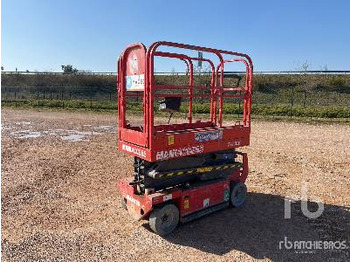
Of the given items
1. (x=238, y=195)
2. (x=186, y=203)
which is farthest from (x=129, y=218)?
(x=238, y=195)

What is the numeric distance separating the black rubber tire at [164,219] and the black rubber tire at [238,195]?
1492 mm

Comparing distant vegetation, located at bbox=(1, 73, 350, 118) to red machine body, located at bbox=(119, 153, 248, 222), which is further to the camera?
distant vegetation, located at bbox=(1, 73, 350, 118)

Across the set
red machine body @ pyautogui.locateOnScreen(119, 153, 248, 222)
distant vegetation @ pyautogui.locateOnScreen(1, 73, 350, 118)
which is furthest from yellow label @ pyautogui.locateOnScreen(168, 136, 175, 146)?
distant vegetation @ pyautogui.locateOnScreen(1, 73, 350, 118)

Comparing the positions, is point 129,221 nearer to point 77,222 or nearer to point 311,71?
point 77,222

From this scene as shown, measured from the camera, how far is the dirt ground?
15.9ft

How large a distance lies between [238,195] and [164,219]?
190cm

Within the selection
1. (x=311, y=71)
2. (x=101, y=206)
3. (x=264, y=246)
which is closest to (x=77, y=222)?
(x=101, y=206)

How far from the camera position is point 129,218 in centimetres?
601

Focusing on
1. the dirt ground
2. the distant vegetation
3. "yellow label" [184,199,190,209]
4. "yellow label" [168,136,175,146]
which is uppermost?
the distant vegetation

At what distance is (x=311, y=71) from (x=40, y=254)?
42.5 m

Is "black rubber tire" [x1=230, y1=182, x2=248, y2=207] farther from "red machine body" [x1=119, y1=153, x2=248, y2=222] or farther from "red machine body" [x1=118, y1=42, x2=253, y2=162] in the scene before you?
"red machine body" [x1=118, y1=42, x2=253, y2=162]

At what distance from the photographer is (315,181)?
827cm

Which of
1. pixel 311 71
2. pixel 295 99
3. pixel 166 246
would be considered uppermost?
pixel 311 71

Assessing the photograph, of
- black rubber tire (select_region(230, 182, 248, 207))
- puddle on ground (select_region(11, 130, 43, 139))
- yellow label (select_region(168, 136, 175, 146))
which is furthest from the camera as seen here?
puddle on ground (select_region(11, 130, 43, 139))
